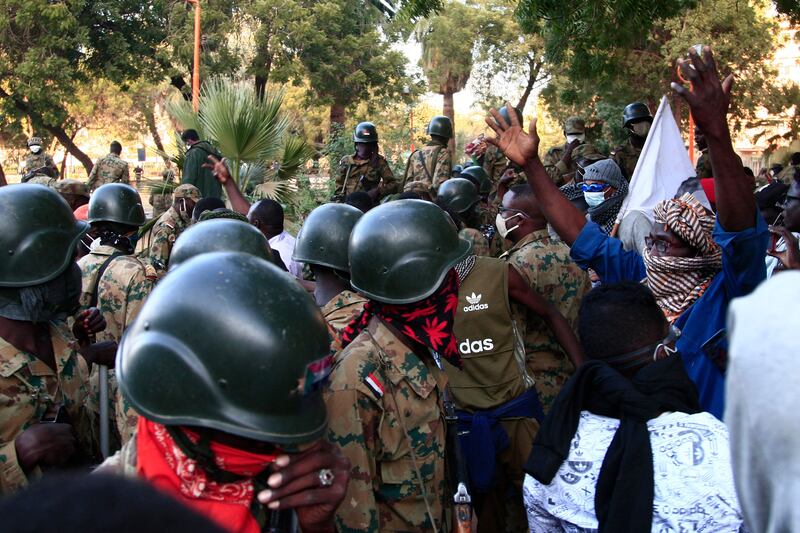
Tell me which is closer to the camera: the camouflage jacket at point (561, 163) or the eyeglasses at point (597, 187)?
the eyeglasses at point (597, 187)

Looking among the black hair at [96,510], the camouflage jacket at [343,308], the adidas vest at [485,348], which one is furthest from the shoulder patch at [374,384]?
the black hair at [96,510]

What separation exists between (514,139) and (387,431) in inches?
62.6

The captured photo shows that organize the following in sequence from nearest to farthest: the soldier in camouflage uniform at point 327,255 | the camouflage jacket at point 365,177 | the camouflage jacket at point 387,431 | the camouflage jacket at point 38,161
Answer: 1. the camouflage jacket at point 387,431
2. the soldier in camouflage uniform at point 327,255
3. the camouflage jacket at point 365,177
4. the camouflage jacket at point 38,161

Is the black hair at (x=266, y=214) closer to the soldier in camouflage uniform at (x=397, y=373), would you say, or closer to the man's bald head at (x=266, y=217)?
the man's bald head at (x=266, y=217)

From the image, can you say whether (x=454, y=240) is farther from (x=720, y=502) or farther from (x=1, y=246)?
(x=1, y=246)

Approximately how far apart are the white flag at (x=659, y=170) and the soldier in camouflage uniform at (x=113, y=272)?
3.53 metres

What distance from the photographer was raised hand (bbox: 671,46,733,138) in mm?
3035

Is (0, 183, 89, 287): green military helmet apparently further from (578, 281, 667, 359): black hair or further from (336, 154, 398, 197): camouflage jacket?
(336, 154, 398, 197): camouflage jacket

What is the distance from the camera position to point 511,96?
115 ft

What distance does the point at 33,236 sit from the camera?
10.4 ft

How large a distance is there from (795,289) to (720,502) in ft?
4.21

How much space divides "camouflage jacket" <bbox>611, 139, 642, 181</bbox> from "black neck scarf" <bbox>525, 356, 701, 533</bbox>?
7.78 meters

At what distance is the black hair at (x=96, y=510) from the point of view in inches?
35.7

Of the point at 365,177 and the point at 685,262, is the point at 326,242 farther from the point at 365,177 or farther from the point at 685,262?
the point at 365,177
